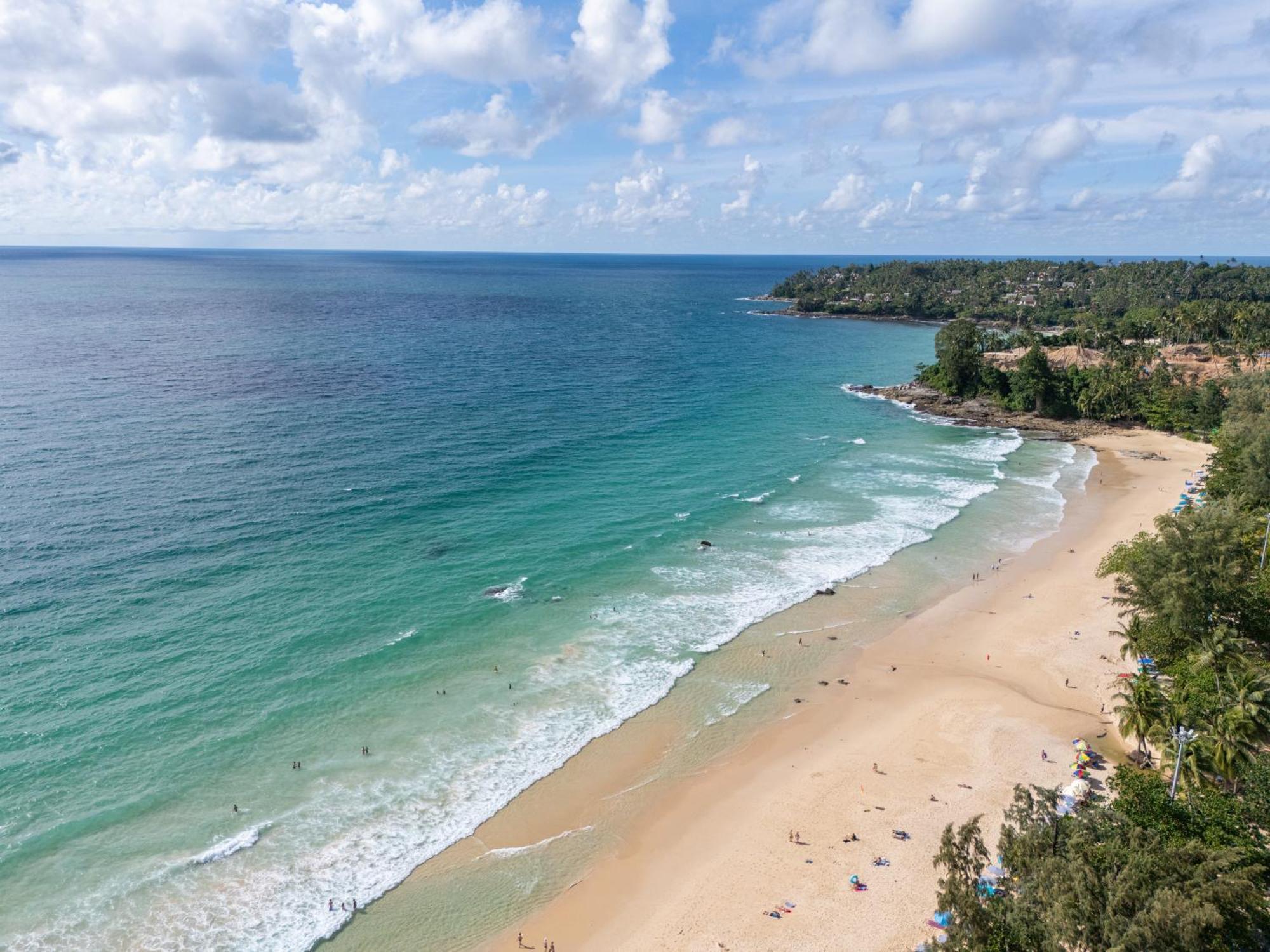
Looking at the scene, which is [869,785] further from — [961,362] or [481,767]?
[961,362]

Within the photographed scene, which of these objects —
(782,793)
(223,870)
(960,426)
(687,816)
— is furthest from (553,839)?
(960,426)

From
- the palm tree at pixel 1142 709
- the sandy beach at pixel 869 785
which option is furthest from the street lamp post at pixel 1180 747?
the sandy beach at pixel 869 785

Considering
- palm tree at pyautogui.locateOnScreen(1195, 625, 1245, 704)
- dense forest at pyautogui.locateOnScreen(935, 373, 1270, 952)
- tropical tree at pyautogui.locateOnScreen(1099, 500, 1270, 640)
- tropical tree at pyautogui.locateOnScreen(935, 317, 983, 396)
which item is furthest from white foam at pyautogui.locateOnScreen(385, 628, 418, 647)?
tropical tree at pyautogui.locateOnScreen(935, 317, 983, 396)

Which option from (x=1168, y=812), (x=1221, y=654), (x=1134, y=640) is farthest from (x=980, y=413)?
(x=1168, y=812)

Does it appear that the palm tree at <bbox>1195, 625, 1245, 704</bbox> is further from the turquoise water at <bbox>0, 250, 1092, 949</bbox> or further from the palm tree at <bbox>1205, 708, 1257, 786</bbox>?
the turquoise water at <bbox>0, 250, 1092, 949</bbox>

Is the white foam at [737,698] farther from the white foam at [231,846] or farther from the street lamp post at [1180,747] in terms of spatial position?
the white foam at [231,846]

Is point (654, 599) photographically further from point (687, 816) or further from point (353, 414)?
point (353, 414)
